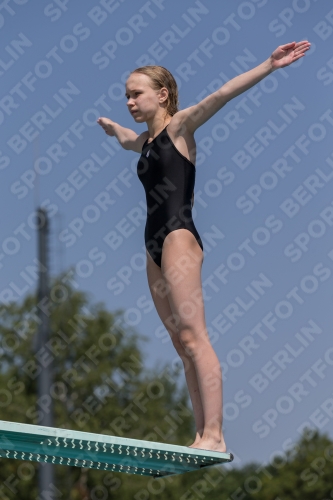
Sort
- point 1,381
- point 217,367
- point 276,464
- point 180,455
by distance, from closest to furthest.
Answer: point 180,455
point 217,367
point 1,381
point 276,464

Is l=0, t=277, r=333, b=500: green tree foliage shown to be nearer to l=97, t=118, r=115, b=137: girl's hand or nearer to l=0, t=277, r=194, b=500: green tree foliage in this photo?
l=0, t=277, r=194, b=500: green tree foliage

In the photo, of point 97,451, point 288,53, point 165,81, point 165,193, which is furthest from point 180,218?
point 97,451

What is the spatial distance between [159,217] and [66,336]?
28506 mm

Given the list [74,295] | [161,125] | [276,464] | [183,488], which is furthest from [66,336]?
[161,125]

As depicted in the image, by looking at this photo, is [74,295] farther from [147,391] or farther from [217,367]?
[217,367]

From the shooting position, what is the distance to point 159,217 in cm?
629

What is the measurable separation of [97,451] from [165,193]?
1.79 m

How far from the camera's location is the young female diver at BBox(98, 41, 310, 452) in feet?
19.9

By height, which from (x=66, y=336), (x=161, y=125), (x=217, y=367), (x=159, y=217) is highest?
(x=161, y=125)

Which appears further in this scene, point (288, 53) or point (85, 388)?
point (85, 388)


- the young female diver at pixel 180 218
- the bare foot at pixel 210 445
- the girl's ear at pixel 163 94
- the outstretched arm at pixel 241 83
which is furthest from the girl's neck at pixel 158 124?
the bare foot at pixel 210 445

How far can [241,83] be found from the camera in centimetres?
603

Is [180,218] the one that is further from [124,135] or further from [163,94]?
[124,135]

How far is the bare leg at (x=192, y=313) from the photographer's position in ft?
19.9
